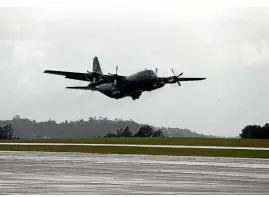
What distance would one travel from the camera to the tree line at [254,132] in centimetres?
9494

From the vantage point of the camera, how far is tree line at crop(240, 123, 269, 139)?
94.9m

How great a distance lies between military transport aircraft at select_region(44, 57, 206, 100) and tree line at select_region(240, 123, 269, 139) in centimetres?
1801

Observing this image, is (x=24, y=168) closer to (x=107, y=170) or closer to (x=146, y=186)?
(x=107, y=170)

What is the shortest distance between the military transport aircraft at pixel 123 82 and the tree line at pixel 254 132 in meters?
18.0

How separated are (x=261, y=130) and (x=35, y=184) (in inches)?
3128

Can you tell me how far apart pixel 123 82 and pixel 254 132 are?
2757 centimetres

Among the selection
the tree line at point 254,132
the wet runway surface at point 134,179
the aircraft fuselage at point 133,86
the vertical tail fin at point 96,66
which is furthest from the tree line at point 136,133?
the wet runway surface at point 134,179

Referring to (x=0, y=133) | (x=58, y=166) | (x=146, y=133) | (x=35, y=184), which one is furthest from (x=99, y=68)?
(x=35, y=184)

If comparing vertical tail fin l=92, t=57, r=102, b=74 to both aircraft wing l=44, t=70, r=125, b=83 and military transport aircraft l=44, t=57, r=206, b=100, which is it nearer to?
military transport aircraft l=44, t=57, r=206, b=100

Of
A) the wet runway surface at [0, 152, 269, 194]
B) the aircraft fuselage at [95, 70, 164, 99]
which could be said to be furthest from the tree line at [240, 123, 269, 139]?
the wet runway surface at [0, 152, 269, 194]

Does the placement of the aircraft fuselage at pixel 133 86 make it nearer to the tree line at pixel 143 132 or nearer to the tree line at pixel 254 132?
the tree line at pixel 254 132

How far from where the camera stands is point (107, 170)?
29.2 meters

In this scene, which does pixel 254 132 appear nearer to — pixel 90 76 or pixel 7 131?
pixel 90 76

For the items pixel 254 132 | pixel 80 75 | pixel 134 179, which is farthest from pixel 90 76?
pixel 134 179
